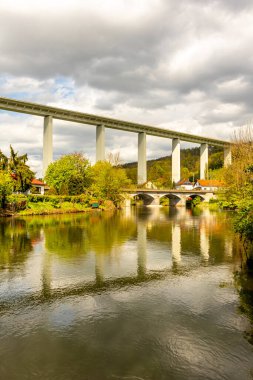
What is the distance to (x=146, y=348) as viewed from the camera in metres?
8.12

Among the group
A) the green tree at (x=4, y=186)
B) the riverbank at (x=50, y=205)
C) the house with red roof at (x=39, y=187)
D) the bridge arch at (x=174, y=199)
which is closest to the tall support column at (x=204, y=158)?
the bridge arch at (x=174, y=199)

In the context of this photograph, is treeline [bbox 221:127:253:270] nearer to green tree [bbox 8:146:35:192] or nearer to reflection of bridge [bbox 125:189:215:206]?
green tree [bbox 8:146:35:192]

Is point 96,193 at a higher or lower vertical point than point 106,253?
higher

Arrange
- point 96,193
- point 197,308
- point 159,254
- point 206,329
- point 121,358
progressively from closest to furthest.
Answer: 1. point 121,358
2. point 206,329
3. point 197,308
4. point 159,254
5. point 96,193

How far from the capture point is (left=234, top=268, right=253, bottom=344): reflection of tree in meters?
10.1

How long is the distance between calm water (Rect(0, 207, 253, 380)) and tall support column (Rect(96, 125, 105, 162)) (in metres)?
76.5

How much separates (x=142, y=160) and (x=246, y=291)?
311 feet

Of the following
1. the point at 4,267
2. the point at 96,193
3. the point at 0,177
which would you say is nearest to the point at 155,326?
the point at 4,267

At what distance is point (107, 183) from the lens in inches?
2805

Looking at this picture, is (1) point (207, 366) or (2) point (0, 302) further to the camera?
(2) point (0, 302)

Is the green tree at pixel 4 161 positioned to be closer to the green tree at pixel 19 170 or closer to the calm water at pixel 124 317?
the green tree at pixel 19 170

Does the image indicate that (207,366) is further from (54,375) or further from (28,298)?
(28,298)

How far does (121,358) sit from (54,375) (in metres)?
1.50

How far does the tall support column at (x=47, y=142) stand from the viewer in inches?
3216
